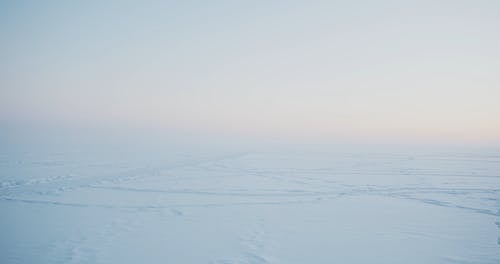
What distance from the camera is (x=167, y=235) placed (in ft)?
20.5

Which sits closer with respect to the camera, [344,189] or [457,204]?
[457,204]

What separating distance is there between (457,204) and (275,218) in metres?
A: 5.27

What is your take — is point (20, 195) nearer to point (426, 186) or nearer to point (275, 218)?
point (275, 218)

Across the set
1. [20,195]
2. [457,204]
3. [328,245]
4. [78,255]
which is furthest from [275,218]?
[20,195]

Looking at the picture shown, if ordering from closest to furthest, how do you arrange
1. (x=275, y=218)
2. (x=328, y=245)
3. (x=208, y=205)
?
(x=328, y=245)
(x=275, y=218)
(x=208, y=205)

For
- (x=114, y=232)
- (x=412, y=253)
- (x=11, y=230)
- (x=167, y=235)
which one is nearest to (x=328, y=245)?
(x=412, y=253)

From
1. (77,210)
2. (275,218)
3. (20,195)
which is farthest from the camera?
(20,195)

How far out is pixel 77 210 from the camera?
26.6 feet

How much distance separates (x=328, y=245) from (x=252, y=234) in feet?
4.28

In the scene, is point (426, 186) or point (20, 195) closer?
point (20, 195)

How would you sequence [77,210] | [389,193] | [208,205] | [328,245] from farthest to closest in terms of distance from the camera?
[389,193] → [208,205] → [77,210] → [328,245]

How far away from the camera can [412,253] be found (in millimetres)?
5438

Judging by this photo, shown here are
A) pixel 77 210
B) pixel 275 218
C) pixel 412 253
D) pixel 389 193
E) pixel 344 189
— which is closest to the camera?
pixel 412 253

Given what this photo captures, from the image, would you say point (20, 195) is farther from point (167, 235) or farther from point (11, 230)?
point (167, 235)
